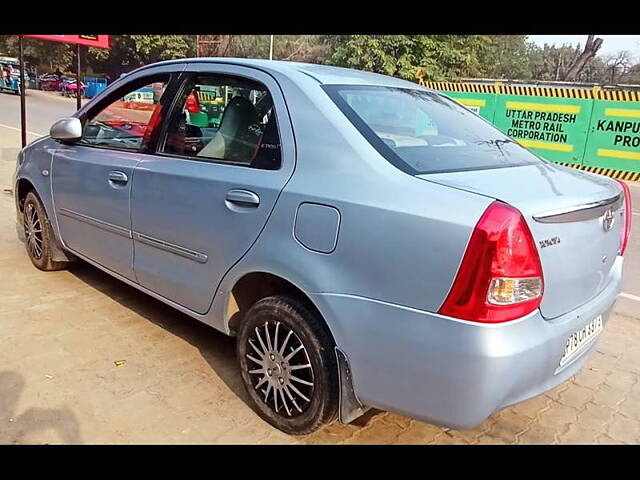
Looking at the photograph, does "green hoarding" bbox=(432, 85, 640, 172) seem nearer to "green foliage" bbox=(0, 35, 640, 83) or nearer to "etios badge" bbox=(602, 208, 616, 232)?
"green foliage" bbox=(0, 35, 640, 83)

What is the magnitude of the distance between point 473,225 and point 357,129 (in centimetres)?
74

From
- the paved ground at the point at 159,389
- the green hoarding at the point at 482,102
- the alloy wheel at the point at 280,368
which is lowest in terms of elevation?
the paved ground at the point at 159,389

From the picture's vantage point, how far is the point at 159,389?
2879 millimetres

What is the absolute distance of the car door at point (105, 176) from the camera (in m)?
3.33

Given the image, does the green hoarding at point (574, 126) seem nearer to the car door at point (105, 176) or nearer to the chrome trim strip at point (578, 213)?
the car door at point (105, 176)

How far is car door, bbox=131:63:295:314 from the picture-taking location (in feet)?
8.32

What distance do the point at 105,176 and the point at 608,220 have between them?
292cm

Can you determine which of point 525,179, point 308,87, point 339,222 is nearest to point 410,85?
point 308,87

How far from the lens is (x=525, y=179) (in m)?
2.24

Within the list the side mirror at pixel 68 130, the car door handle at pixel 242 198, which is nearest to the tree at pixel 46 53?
the side mirror at pixel 68 130

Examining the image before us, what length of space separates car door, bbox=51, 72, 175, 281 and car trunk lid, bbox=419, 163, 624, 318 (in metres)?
2.04

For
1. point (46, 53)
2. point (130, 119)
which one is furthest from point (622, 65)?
point (46, 53)

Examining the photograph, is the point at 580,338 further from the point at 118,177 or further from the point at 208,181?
the point at 118,177

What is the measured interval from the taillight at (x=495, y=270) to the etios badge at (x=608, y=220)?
0.55 m
